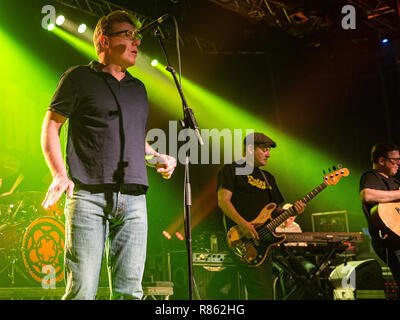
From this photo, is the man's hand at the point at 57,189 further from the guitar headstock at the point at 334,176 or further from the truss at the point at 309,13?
the truss at the point at 309,13

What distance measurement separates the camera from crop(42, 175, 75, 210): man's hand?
6.91ft

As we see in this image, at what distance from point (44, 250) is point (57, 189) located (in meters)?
4.36

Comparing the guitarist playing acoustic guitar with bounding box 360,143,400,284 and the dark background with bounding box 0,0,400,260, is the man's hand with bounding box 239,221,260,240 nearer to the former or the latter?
the guitarist playing acoustic guitar with bounding box 360,143,400,284

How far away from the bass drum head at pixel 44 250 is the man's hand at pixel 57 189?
4129 millimetres

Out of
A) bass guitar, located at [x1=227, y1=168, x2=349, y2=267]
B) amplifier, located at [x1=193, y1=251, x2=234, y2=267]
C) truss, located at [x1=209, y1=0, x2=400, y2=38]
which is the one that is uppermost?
truss, located at [x1=209, y1=0, x2=400, y2=38]

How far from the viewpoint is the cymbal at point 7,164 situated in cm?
638

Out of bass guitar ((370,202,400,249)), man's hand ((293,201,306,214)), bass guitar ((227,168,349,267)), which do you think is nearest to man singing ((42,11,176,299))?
bass guitar ((227,168,349,267))

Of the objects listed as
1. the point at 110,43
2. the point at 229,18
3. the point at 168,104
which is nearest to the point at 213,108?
the point at 168,104

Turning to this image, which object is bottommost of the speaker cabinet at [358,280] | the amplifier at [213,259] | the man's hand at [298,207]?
the speaker cabinet at [358,280]

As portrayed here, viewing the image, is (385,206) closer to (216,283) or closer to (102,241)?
(216,283)

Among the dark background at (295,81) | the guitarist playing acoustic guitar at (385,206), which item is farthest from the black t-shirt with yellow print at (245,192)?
the dark background at (295,81)

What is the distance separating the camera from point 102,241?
7.42ft

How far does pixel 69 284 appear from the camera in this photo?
7.04ft

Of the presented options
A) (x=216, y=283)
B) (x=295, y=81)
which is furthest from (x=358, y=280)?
(x=295, y=81)
